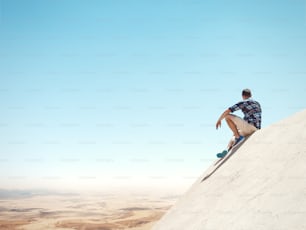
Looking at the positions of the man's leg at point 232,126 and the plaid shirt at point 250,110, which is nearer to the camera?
the plaid shirt at point 250,110

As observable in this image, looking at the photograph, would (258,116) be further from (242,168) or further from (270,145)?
(242,168)

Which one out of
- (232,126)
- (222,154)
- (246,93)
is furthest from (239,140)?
(246,93)

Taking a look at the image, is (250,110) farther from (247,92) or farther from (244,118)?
(247,92)

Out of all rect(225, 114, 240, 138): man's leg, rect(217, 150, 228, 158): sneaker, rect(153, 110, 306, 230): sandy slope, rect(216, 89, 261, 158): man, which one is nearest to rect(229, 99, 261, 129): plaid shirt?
rect(216, 89, 261, 158): man

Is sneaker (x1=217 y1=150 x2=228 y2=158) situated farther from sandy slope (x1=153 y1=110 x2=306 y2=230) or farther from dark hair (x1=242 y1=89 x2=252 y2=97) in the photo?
dark hair (x1=242 y1=89 x2=252 y2=97)

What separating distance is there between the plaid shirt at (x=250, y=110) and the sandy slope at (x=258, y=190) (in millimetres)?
300

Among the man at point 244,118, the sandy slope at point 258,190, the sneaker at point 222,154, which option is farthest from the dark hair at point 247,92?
the sneaker at point 222,154

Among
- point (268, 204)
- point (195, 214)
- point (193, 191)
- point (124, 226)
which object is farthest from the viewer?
point (124, 226)

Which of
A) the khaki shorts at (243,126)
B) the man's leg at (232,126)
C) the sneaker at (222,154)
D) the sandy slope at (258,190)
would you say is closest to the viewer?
the sandy slope at (258,190)

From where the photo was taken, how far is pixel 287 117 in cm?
405


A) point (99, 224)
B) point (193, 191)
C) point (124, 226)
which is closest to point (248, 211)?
point (193, 191)

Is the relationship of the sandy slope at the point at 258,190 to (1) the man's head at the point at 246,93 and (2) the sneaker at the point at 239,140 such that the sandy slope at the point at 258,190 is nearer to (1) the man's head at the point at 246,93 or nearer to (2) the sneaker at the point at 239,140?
(2) the sneaker at the point at 239,140

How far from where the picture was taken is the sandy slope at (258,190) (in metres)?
2.35

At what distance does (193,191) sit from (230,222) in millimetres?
1479
